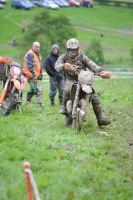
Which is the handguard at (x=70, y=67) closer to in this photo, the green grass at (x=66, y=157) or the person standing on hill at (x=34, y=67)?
the green grass at (x=66, y=157)

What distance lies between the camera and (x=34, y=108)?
1714 centimetres

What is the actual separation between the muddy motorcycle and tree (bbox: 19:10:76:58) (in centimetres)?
5684

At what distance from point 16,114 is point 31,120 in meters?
1.08

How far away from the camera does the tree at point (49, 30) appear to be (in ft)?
235

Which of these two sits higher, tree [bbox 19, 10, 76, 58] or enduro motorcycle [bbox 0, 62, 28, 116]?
enduro motorcycle [bbox 0, 62, 28, 116]

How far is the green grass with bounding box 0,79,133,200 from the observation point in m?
8.40

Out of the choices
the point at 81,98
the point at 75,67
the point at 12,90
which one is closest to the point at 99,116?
the point at 81,98

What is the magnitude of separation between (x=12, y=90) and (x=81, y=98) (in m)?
3.29

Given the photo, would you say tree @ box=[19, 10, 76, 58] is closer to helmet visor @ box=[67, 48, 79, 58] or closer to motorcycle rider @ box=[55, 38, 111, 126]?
motorcycle rider @ box=[55, 38, 111, 126]

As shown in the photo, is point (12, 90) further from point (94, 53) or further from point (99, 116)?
point (94, 53)

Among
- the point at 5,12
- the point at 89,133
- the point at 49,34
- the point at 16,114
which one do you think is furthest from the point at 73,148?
the point at 49,34

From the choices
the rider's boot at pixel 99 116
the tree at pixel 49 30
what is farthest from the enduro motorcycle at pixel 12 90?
the tree at pixel 49 30

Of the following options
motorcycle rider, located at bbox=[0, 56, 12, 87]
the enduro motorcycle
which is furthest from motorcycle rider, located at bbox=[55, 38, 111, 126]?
motorcycle rider, located at bbox=[0, 56, 12, 87]

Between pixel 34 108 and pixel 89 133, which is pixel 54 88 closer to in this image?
pixel 34 108
